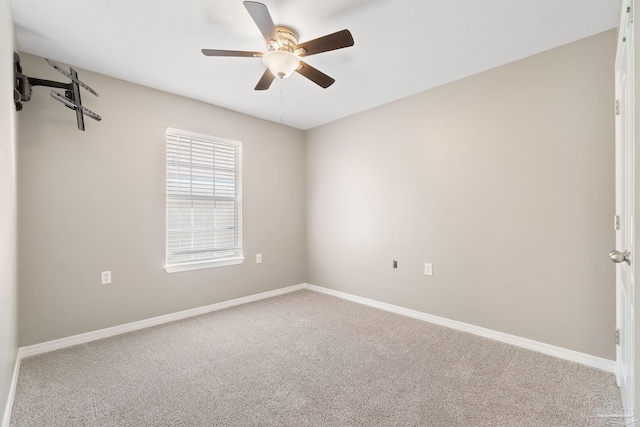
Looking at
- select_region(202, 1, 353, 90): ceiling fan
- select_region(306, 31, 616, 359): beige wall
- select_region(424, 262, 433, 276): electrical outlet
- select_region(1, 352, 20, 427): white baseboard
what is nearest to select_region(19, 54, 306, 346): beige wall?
select_region(1, 352, 20, 427): white baseboard

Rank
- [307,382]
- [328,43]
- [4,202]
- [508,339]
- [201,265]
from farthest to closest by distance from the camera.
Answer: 1. [201,265]
2. [508,339]
3. [307,382]
4. [328,43]
5. [4,202]

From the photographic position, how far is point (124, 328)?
2.85m

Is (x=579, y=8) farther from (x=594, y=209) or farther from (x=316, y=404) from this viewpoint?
(x=316, y=404)

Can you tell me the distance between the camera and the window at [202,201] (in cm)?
326

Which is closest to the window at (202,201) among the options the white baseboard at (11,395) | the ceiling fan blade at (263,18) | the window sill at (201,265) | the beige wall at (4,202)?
the window sill at (201,265)

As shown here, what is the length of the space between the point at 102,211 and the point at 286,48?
7.35ft

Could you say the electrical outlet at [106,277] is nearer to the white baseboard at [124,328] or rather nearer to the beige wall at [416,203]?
the beige wall at [416,203]

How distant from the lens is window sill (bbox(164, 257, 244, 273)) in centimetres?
319

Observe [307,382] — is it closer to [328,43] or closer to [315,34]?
[328,43]

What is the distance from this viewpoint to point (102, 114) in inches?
109

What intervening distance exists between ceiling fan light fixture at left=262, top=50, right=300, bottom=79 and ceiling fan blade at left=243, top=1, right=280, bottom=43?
0.38 ft

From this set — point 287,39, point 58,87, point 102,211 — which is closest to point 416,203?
point 287,39

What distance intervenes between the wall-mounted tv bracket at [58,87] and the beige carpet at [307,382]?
1.97m

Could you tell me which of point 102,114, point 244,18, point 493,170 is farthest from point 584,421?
point 102,114
